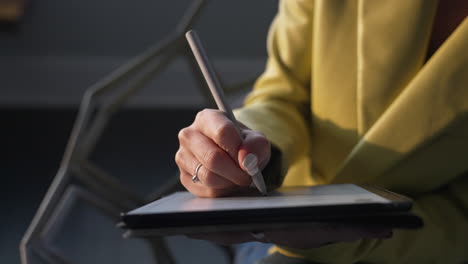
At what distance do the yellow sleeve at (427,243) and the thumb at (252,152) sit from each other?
10 cm

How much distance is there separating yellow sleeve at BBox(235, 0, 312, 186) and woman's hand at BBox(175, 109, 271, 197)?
169mm

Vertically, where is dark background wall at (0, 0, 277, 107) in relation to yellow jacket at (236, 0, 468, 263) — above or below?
below

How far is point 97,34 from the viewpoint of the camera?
263 centimetres

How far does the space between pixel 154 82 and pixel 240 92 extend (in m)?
1.65

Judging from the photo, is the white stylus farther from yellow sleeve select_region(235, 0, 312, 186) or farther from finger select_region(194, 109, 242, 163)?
yellow sleeve select_region(235, 0, 312, 186)

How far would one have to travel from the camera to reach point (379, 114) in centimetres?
56

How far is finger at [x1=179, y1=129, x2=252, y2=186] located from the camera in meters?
0.40

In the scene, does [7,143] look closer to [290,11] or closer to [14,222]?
[14,222]

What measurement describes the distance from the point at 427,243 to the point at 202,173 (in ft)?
0.70

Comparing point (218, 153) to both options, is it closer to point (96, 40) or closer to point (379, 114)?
point (379, 114)

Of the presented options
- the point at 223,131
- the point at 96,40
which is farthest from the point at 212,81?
the point at 96,40

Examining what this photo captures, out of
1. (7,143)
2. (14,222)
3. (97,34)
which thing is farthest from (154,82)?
(14,222)

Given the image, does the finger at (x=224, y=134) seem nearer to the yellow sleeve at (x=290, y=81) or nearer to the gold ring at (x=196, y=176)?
the gold ring at (x=196, y=176)

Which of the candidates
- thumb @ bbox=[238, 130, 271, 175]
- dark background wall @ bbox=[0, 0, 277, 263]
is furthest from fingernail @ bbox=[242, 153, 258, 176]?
dark background wall @ bbox=[0, 0, 277, 263]
